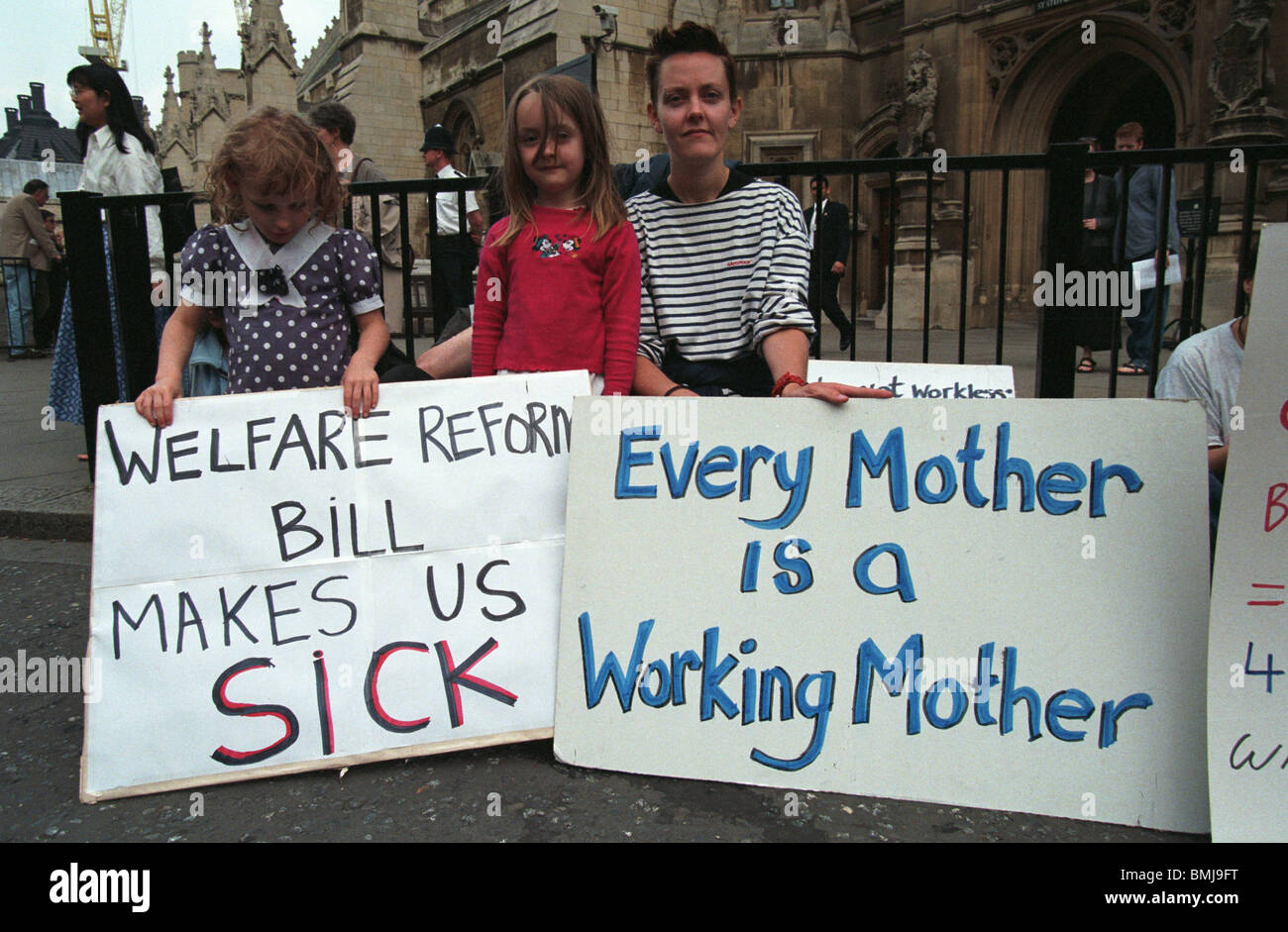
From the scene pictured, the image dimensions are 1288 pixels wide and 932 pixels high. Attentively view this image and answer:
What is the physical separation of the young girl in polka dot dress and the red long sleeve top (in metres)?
0.50

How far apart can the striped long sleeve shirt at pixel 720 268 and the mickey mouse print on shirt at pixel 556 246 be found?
295 mm

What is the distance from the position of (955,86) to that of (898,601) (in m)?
16.3

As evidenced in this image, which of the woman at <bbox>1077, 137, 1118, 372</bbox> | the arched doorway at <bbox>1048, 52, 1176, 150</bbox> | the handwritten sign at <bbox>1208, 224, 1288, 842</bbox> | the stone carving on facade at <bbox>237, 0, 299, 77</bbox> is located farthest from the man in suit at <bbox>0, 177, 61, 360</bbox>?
the stone carving on facade at <bbox>237, 0, 299, 77</bbox>

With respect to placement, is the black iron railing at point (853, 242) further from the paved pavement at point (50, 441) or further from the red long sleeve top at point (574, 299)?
the red long sleeve top at point (574, 299)

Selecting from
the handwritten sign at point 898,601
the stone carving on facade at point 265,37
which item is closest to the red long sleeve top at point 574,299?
the handwritten sign at point 898,601

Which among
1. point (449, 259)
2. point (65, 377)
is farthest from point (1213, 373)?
point (65, 377)

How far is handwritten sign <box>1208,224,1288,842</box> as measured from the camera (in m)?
1.91

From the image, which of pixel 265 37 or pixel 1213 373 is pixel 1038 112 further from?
pixel 265 37

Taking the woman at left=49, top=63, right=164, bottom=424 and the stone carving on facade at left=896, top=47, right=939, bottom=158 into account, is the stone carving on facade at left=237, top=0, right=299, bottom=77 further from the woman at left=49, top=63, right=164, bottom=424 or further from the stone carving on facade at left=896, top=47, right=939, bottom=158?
the woman at left=49, top=63, right=164, bottom=424

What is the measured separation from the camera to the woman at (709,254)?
2654 millimetres

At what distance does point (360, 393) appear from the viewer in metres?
2.46

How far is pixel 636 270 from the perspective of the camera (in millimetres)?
2707

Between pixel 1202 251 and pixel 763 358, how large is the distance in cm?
197
